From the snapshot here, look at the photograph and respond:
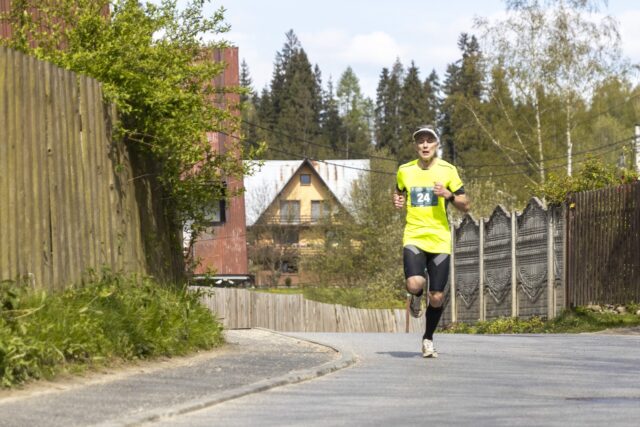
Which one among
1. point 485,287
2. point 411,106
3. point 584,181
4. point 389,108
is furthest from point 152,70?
point 389,108

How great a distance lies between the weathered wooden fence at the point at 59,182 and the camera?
32.0ft

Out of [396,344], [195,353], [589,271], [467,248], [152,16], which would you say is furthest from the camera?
[467,248]

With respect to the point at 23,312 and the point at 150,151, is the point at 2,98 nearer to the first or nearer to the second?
the point at 23,312

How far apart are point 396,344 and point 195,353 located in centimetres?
426

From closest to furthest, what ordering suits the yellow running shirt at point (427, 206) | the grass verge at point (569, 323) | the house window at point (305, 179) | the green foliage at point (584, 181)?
the yellow running shirt at point (427, 206) → the grass verge at point (569, 323) → the green foliage at point (584, 181) → the house window at point (305, 179)

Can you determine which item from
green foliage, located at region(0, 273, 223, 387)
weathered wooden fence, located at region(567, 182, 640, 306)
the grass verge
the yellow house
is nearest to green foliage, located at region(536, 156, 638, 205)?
weathered wooden fence, located at region(567, 182, 640, 306)

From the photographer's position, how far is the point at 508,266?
26.1m

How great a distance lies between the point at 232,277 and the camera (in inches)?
2339

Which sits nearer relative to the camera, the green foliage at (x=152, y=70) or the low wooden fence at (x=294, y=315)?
the green foliage at (x=152, y=70)

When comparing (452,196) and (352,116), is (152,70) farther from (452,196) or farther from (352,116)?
(352,116)

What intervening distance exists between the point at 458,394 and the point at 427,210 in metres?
3.58

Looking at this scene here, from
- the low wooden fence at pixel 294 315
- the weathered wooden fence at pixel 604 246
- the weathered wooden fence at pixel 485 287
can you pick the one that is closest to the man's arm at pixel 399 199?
the weathered wooden fence at pixel 485 287

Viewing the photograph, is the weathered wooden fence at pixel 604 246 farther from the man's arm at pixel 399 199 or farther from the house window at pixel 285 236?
the house window at pixel 285 236

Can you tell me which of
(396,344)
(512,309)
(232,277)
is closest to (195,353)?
(396,344)
